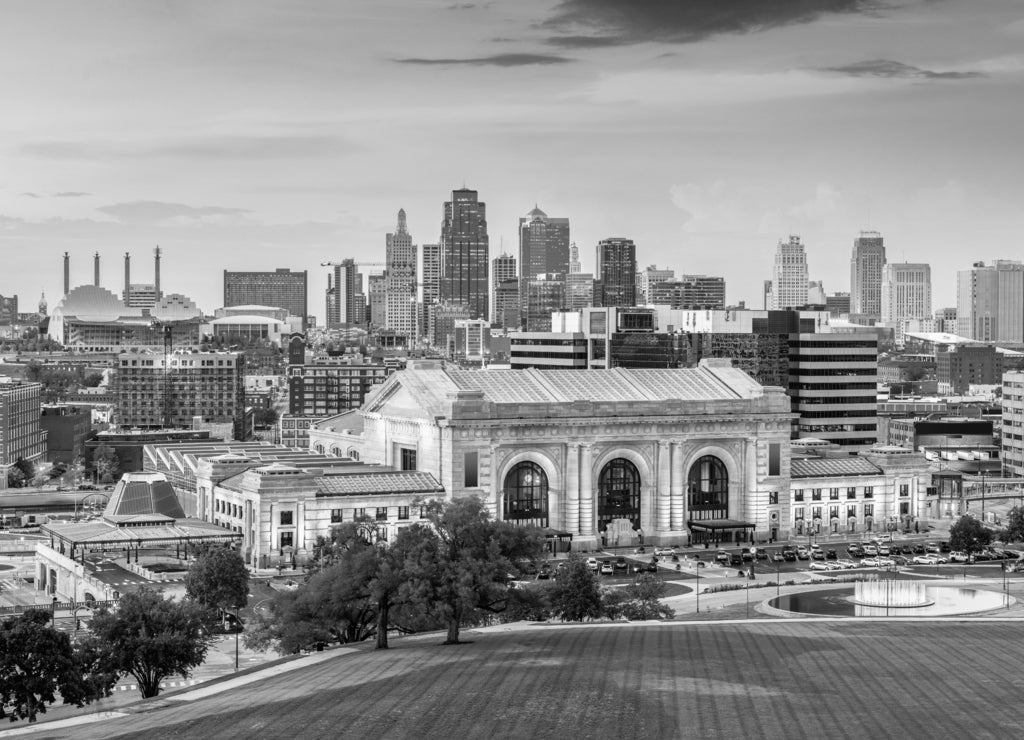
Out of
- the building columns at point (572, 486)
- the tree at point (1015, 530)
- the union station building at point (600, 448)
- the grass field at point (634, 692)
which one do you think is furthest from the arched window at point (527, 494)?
the grass field at point (634, 692)

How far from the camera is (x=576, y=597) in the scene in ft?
398

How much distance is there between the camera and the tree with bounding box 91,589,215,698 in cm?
10331

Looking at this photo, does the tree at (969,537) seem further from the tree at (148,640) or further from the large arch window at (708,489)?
the tree at (148,640)

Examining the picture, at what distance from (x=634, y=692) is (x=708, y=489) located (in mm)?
98717

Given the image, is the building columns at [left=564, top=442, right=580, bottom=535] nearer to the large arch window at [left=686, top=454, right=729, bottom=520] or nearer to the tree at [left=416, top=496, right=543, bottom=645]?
the large arch window at [left=686, top=454, right=729, bottom=520]

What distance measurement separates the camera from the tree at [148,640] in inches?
4067

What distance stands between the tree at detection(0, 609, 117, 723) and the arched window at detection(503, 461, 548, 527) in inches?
3086

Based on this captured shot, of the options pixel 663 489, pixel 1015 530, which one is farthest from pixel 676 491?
pixel 1015 530

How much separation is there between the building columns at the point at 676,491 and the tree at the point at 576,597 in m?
58.7

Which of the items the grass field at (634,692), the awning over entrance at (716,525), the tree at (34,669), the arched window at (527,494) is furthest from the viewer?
the awning over entrance at (716,525)

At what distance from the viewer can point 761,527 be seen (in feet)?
604

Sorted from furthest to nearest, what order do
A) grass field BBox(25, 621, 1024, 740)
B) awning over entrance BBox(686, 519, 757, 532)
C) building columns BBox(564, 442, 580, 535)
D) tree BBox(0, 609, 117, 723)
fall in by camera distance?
awning over entrance BBox(686, 519, 757, 532)
building columns BBox(564, 442, 580, 535)
tree BBox(0, 609, 117, 723)
grass field BBox(25, 621, 1024, 740)

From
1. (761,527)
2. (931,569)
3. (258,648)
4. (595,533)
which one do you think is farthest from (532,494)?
(258,648)

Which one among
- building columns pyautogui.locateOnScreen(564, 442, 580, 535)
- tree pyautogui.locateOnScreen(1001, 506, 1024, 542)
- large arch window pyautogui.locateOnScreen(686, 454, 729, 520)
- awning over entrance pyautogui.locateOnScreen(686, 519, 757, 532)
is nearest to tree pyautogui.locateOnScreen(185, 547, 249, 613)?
building columns pyautogui.locateOnScreen(564, 442, 580, 535)
